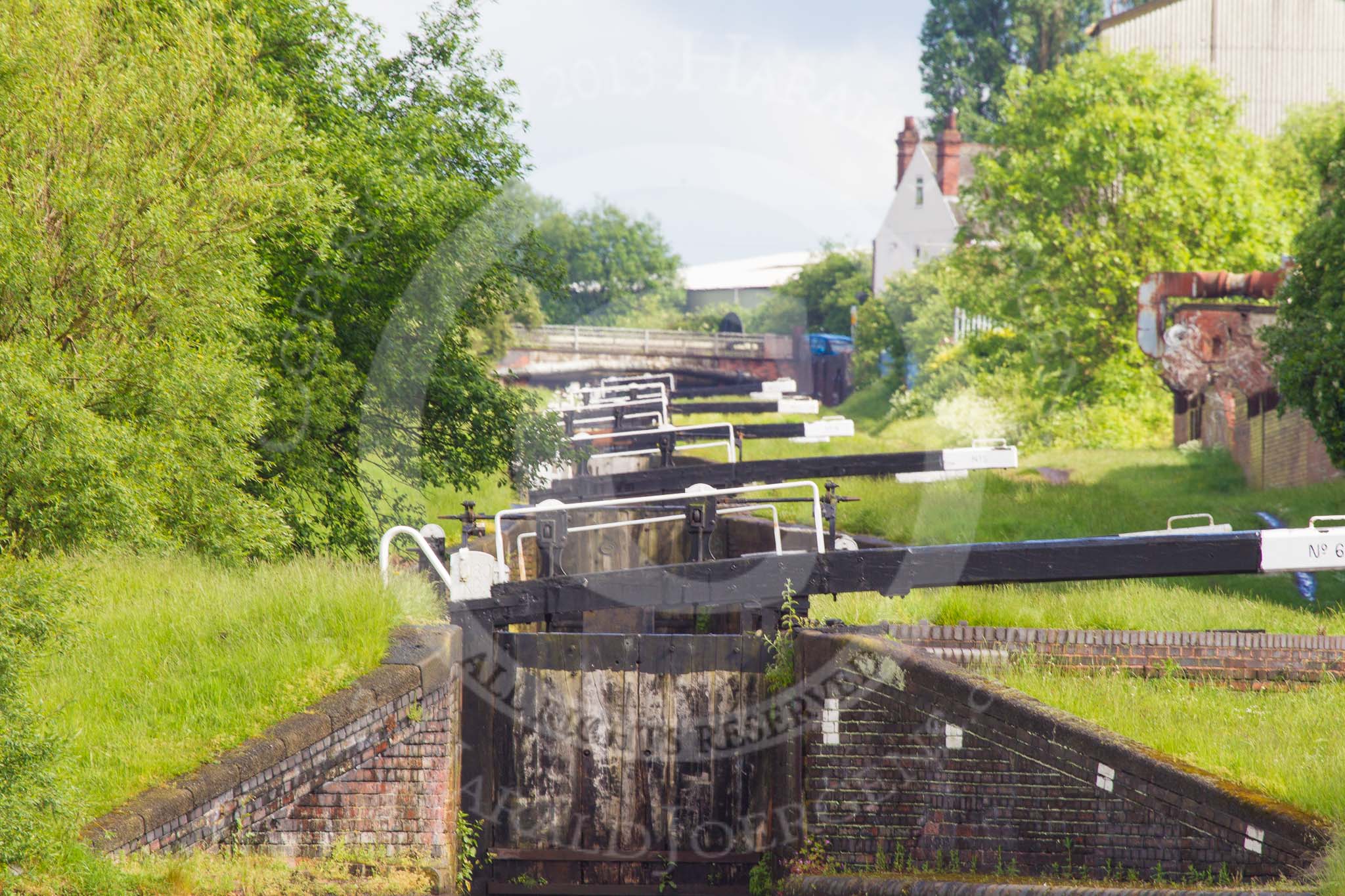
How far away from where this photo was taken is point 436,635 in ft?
29.5

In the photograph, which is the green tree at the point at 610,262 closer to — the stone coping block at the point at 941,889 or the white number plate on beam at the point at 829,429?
the white number plate on beam at the point at 829,429

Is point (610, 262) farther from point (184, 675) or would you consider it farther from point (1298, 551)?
point (184, 675)

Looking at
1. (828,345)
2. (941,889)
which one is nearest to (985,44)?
(828,345)

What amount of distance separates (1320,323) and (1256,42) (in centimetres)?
3189

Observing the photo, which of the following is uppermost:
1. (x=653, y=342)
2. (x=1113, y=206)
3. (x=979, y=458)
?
(x=1113, y=206)

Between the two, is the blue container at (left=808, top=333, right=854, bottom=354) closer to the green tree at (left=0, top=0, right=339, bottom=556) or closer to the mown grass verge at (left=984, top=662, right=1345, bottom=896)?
the green tree at (left=0, top=0, right=339, bottom=556)

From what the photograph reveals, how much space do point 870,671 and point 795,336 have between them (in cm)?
4926

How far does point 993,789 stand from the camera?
28.2ft

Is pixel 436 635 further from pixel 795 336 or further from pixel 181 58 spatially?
pixel 795 336

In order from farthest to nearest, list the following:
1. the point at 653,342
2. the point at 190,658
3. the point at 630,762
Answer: the point at 653,342, the point at 630,762, the point at 190,658

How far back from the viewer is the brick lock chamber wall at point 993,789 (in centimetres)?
744

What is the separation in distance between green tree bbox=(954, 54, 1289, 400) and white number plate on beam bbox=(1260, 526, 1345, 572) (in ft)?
82.8

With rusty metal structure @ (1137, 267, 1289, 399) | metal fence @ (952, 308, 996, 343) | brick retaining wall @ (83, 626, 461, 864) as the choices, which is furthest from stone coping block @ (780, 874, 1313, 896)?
metal fence @ (952, 308, 996, 343)

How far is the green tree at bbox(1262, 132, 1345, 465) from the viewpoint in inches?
627
